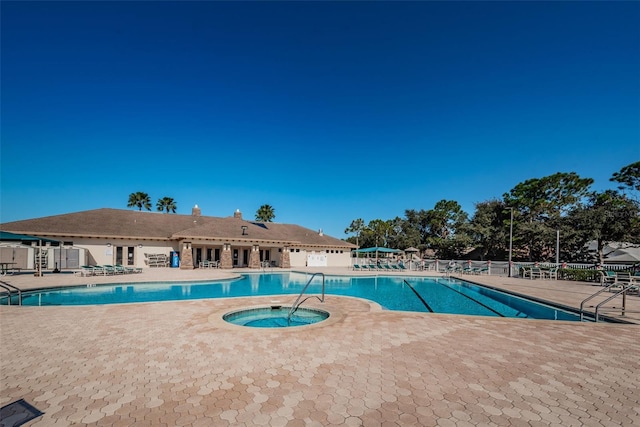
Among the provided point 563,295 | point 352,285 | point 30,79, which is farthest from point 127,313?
point 563,295

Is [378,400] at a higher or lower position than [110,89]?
lower

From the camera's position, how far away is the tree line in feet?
91.0

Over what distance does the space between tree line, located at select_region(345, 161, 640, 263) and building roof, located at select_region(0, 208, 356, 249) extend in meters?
18.0

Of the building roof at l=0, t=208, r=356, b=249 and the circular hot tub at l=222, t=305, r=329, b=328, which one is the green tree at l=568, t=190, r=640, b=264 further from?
the circular hot tub at l=222, t=305, r=329, b=328

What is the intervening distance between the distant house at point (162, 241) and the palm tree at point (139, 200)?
16.1 metres

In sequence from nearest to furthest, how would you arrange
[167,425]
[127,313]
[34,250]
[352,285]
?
[167,425] < [127,313] < [352,285] < [34,250]

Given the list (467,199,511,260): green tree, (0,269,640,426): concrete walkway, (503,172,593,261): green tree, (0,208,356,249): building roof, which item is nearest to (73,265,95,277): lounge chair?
(0,208,356,249): building roof

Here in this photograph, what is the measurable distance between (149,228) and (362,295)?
21.2 meters

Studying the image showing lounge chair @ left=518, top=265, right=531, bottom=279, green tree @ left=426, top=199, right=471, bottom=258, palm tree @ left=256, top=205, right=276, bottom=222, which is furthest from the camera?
palm tree @ left=256, top=205, right=276, bottom=222

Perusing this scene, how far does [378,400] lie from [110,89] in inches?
754

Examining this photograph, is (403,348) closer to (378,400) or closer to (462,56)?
(378,400)

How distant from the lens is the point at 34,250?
853 inches

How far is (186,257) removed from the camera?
23859mm

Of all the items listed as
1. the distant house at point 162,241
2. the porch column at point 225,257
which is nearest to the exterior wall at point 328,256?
the distant house at point 162,241
